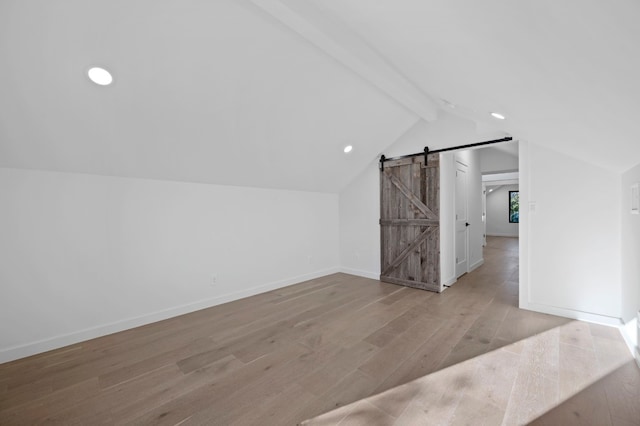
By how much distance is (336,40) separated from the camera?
2.15 meters

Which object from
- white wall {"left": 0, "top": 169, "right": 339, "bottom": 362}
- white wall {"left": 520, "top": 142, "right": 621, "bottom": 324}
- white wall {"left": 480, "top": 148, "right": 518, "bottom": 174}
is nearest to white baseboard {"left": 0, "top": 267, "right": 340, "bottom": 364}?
white wall {"left": 0, "top": 169, "right": 339, "bottom": 362}

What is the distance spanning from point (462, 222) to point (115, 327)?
17.7ft

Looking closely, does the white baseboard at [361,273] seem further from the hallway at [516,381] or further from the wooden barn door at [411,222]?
the hallway at [516,381]

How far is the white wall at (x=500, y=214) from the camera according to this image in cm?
1249

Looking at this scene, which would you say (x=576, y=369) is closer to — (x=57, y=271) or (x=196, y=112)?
(x=196, y=112)

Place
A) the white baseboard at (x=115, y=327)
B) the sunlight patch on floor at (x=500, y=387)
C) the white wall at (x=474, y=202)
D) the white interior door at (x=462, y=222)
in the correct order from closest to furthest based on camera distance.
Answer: the sunlight patch on floor at (x=500, y=387) → the white baseboard at (x=115, y=327) → the white interior door at (x=462, y=222) → the white wall at (x=474, y=202)

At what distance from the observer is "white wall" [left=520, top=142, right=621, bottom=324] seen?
2.86 m

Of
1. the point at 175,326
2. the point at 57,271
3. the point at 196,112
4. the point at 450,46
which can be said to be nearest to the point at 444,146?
the point at 450,46

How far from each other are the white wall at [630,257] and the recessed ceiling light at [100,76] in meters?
4.29

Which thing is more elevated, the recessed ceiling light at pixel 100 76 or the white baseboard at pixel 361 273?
the recessed ceiling light at pixel 100 76

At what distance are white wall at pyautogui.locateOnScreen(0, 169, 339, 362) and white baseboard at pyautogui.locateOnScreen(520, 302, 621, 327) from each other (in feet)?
11.5

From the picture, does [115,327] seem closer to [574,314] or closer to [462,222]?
[574,314]

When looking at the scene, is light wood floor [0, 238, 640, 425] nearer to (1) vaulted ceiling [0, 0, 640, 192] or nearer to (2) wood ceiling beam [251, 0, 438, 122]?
(1) vaulted ceiling [0, 0, 640, 192]

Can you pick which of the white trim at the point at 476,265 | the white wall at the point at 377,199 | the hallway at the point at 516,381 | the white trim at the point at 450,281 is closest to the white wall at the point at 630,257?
the hallway at the point at 516,381
